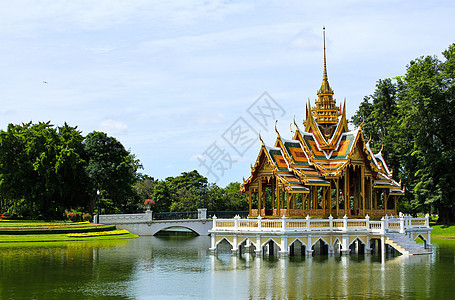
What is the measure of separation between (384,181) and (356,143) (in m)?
4.26

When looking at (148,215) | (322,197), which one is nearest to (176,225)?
(148,215)

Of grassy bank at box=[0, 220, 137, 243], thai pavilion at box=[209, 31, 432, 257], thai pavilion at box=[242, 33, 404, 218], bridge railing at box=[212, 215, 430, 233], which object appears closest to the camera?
bridge railing at box=[212, 215, 430, 233]

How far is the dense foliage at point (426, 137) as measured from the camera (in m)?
49.1

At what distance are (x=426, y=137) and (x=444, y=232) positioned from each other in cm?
827

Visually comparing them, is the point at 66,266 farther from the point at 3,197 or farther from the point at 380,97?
the point at 380,97

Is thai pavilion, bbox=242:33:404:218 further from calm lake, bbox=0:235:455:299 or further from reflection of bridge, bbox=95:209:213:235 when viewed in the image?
reflection of bridge, bbox=95:209:213:235

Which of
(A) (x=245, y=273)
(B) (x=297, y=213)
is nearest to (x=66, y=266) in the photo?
(A) (x=245, y=273)

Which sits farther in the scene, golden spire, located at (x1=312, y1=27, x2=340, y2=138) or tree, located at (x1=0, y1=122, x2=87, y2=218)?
tree, located at (x1=0, y1=122, x2=87, y2=218)

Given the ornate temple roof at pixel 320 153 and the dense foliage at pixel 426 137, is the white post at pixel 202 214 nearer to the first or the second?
the dense foliage at pixel 426 137

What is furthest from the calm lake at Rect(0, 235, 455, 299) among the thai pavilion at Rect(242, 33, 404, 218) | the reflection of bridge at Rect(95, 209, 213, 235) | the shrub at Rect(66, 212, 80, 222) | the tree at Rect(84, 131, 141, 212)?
the tree at Rect(84, 131, 141, 212)

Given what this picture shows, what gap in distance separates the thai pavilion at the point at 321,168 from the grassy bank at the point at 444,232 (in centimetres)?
1432

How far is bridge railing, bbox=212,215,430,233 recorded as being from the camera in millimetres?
29750

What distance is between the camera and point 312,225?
3025cm

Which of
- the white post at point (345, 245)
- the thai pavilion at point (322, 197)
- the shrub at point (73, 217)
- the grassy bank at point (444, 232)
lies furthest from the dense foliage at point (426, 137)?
the shrub at point (73, 217)
